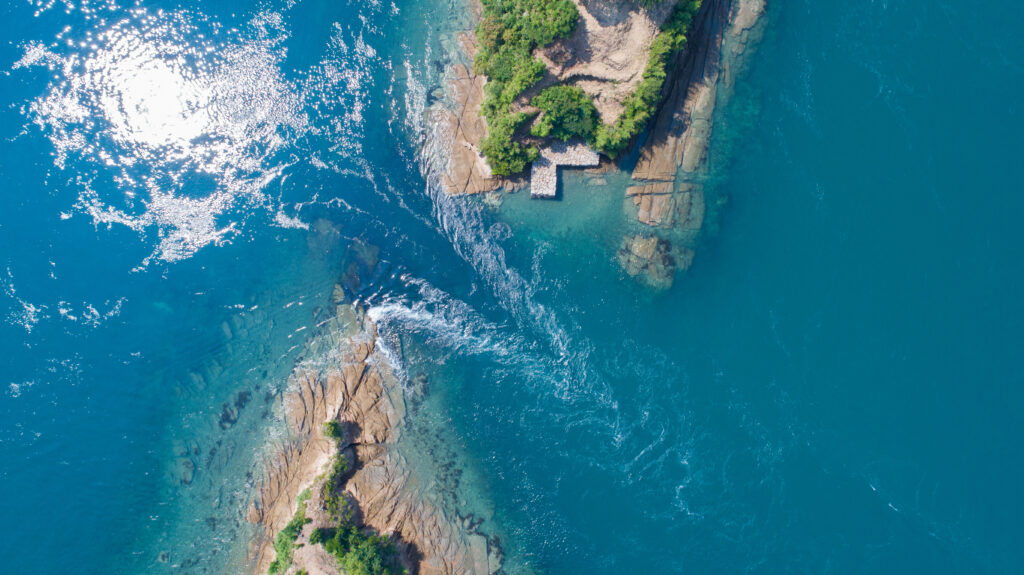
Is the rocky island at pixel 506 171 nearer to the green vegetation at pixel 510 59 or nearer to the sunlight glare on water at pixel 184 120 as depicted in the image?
the green vegetation at pixel 510 59

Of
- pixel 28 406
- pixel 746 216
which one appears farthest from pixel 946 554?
pixel 28 406

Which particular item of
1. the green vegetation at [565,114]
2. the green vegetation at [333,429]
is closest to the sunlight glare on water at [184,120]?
the green vegetation at [333,429]

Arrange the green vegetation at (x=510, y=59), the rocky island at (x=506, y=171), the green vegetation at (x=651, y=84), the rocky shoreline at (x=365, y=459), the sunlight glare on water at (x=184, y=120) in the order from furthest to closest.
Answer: the sunlight glare on water at (x=184, y=120)
the rocky shoreline at (x=365, y=459)
the rocky island at (x=506, y=171)
the green vegetation at (x=651, y=84)
the green vegetation at (x=510, y=59)

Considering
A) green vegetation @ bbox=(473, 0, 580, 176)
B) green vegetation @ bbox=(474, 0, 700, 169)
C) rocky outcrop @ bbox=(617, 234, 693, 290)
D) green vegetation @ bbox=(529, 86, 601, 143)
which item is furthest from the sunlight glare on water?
rocky outcrop @ bbox=(617, 234, 693, 290)

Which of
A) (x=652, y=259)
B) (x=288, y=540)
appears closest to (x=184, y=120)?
(x=288, y=540)

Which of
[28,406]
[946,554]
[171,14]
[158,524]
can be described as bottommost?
[946,554]

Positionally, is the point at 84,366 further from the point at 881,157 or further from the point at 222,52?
the point at 881,157
